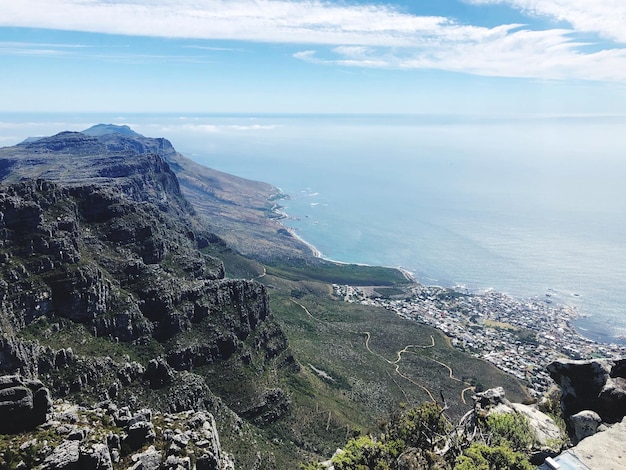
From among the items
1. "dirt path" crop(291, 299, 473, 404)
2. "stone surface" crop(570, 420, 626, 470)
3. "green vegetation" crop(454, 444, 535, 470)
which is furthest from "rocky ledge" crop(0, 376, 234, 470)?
"dirt path" crop(291, 299, 473, 404)

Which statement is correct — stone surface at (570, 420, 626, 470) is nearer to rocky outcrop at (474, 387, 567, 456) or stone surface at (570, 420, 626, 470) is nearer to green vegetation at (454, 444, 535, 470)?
green vegetation at (454, 444, 535, 470)

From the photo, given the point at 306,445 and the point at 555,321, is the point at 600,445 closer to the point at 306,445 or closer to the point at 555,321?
the point at 306,445

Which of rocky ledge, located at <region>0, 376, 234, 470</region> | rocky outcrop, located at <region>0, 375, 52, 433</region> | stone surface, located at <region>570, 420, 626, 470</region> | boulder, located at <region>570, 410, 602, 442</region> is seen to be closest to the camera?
stone surface, located at <region>570, 420, 626, 470</region>

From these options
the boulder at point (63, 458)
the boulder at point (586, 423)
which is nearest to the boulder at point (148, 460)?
the boulder at point (63, 458)

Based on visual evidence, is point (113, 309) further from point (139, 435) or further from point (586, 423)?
point (586, 423)

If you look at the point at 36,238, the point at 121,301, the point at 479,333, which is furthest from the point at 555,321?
the point at 36,238

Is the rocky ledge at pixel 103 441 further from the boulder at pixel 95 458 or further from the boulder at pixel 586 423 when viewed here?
the boulder at pixel 586 423
